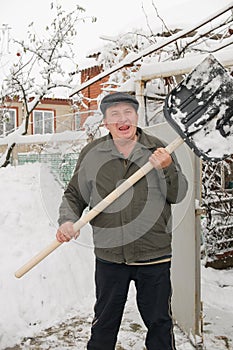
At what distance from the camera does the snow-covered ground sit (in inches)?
136

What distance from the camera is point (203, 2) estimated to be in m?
6.38

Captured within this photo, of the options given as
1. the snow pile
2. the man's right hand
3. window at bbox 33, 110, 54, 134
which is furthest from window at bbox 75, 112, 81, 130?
window at bbox 33, 110, 54, 134

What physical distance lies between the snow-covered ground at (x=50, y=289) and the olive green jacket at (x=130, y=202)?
1219 millimetres

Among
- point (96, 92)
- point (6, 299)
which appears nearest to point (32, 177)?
point (6, 299)

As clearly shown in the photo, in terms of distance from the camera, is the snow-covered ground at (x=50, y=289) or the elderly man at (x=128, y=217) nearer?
the elderly man at (x=128, y=217)

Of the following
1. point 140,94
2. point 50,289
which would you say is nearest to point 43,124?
point 50,289

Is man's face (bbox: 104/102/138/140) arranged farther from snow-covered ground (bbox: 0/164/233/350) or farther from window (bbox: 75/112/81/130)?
window (bbox: 75/112/81/130)

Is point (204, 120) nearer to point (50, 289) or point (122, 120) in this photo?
point (122, 120)

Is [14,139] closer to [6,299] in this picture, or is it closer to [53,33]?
[53,33]

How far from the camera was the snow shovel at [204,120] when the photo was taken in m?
2.33

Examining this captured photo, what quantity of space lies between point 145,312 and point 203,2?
17.2 ft

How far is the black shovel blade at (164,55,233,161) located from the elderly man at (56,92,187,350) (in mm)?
182

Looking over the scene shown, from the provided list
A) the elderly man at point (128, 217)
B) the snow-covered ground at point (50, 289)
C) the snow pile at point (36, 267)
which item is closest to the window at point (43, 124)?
the snow pile at point (36, 267)

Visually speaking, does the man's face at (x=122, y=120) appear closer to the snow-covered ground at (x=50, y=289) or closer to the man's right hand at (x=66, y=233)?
the man's right hand at (x=66, y=233)
